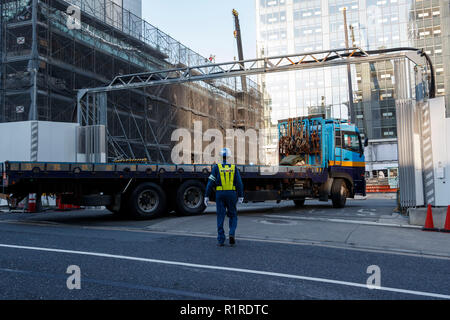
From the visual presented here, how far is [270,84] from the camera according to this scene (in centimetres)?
6028

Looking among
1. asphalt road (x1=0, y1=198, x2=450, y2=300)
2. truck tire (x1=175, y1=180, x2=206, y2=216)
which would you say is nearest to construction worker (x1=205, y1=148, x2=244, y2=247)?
asphalt road (x1=0, y1=198, x2=450, y2=300)

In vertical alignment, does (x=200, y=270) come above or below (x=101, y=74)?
below

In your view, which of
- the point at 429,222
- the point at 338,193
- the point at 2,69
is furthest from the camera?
the point at 2,69

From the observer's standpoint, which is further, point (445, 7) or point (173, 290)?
point (445, 7)

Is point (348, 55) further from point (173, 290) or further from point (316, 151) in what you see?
point (173, 290)

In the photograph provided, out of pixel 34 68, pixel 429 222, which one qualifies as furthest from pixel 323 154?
pixel 34 68

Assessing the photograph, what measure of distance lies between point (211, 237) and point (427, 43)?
49.9 m

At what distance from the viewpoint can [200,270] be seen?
16.9 feet

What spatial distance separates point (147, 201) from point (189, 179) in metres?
1.49

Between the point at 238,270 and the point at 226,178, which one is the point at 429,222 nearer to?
the point at 226,178

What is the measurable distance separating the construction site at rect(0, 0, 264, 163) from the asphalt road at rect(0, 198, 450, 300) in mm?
11138

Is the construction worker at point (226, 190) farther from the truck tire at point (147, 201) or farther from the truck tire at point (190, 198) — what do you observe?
the truck tire at point (190, 198)

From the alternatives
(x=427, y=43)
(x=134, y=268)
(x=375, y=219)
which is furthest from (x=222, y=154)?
(x=427, y=43)

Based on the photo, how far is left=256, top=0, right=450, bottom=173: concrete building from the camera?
47.9 metres
